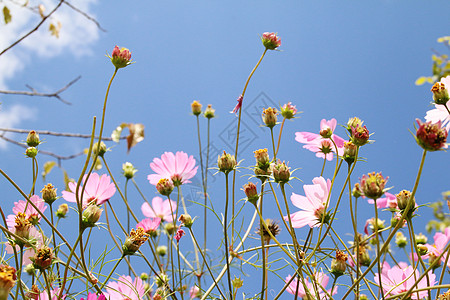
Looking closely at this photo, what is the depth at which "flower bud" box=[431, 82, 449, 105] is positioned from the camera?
0.51 meters

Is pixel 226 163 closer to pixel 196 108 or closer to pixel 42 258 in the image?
pixel 42 258

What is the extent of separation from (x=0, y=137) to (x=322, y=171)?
773mm

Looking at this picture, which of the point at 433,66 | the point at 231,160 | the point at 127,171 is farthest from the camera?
the point at 433,66

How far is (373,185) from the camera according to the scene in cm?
40

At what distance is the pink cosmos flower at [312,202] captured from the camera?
0.52 meters

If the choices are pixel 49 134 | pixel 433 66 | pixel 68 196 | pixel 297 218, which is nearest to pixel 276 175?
pixel 297 218

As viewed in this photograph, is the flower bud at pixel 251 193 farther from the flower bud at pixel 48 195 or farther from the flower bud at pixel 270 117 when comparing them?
the flower bud at pixel 48 195

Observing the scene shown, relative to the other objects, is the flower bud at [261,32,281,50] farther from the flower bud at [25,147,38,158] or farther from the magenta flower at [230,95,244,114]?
the flower bud at [25,147,38,158]

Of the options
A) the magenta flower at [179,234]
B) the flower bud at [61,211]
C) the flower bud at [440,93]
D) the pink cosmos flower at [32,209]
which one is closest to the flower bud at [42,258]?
the pink cosmos flower at [32,209]

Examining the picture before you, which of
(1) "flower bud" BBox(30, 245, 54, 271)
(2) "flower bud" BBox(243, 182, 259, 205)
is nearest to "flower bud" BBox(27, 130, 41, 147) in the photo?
(1) "flower bud" BBox(30, 245, 54, 271)

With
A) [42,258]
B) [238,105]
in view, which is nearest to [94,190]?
[42,258]

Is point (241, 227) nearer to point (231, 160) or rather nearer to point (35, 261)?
point (231, 160)

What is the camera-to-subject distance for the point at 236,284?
59 centimetres

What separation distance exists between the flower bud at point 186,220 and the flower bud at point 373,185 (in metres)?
0.31
